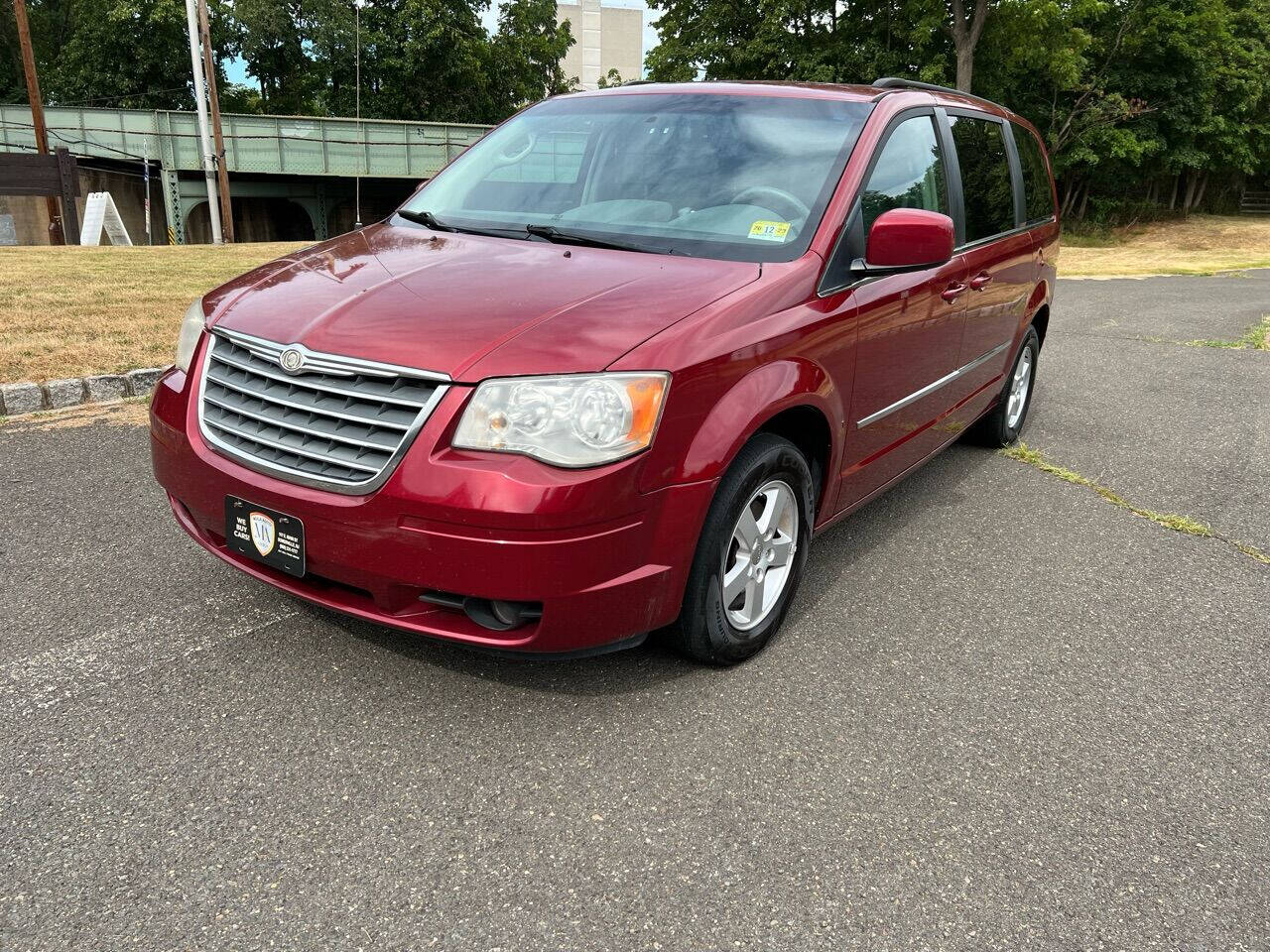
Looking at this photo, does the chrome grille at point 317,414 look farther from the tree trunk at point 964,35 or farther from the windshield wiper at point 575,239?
the tree trunk at point 964,35

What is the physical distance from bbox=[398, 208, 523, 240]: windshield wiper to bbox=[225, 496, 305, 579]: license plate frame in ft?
4.48

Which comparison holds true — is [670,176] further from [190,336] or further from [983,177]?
[983,177]

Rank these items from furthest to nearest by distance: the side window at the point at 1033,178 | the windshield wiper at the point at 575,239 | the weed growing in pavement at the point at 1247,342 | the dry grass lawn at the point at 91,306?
the weed growing in pavement at the point at 1247,342, the dry grass lawn at the point at 91,306, the side window at the point at 1033,178, the windshield wiper at the point at 575,239

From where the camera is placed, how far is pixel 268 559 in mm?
2623

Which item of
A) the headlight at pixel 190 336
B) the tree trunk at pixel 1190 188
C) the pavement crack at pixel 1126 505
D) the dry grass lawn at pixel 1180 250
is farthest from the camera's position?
the tree trunk at pixel 1190 188

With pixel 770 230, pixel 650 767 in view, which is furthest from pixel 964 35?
pixel 650 767

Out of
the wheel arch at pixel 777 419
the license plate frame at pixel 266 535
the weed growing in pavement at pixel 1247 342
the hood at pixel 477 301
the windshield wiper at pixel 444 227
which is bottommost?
the weed growing in pavement at pixel 1247 342

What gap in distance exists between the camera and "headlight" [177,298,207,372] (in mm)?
3021

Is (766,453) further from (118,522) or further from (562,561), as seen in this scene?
(118,522)

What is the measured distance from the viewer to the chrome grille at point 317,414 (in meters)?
2.42

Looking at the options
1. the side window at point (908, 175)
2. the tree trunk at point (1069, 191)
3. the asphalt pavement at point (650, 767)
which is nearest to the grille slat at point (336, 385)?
the asphalt pavement at point (650, 767)

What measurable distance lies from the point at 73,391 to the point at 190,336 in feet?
11.4

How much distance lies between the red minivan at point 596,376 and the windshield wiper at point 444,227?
0.04 ft

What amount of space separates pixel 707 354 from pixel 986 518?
2455mm
